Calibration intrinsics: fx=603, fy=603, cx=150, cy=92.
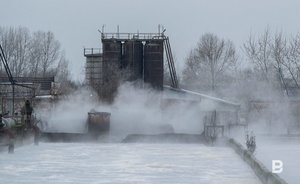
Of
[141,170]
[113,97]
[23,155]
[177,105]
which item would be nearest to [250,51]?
[177,105]

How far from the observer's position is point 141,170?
18.5 meters

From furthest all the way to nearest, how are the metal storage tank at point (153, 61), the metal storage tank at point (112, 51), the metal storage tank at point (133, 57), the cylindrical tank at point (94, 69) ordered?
the cylindrical tank at point (94, 69) → the metal storage tank at point (153, 61) → the metal storage tank at point (112, 51) → the metal storage tank at point (133, 57)

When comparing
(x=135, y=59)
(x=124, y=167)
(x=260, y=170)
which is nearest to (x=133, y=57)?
(x=135, y=59)

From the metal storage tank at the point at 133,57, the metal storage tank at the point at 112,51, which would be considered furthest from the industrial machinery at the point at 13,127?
the metal storage tank at the point at 133,57

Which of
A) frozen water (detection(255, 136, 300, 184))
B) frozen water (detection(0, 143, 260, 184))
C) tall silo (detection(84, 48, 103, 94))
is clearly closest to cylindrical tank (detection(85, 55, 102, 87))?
tall silo (detection(84, 48, 103, 94))

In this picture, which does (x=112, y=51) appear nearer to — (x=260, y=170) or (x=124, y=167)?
(x=124, y=167)

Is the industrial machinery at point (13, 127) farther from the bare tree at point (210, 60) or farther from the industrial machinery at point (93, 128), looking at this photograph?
the bare tree at point (210, 60)

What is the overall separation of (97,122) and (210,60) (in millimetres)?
40234

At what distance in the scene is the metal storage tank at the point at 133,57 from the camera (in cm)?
5422

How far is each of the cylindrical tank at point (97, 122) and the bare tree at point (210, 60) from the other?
115 feet

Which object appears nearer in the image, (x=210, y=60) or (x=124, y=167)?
(x=124, y=167)

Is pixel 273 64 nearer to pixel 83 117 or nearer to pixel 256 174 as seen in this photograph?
pixel 83 117

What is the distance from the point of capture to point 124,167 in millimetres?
19484

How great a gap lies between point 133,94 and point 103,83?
6689 mm
